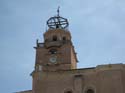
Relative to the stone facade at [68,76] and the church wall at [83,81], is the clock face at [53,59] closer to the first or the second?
the stone facade at [68,76]

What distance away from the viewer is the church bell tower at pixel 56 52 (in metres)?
48.1

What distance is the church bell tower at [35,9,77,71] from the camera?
48125 millimetres

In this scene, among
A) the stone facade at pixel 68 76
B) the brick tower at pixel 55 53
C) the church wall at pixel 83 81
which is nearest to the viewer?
the church wall at pixel 83 81

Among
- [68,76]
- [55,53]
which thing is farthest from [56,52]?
[68,76]

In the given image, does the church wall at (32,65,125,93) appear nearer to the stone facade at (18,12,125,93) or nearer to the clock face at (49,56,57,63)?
the stone facade at (18,12,125,93)

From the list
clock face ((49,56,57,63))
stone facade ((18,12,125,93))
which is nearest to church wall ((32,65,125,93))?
stone facade ((18,12,125,93))

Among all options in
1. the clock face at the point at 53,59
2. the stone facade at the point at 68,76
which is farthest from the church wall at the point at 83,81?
the clock face at the point at 53,59

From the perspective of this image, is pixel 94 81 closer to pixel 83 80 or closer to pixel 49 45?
pixel 83 80

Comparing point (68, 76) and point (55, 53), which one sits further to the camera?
point (55, 53)

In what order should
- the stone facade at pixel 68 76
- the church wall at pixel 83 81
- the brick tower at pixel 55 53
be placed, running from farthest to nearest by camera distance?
the brick tower at pixel 55 53
the stone facade at pixel 68 76
the church wall at pixel 83 81

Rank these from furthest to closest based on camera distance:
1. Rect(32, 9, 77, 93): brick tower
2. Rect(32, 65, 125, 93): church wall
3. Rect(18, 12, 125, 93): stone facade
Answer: Rect(32, 9, 77, 93): brick tower, Rect(18, 12, 125, 93): stone facade, Rect(32, 65, 125, 93): church wall

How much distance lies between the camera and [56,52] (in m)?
49.5

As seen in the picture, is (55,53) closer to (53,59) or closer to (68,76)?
(53,59)

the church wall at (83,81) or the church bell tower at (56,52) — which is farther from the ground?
the church bell tower at (56,52)
